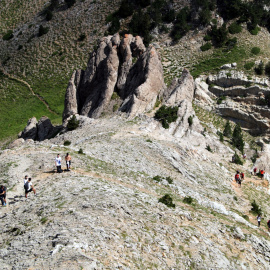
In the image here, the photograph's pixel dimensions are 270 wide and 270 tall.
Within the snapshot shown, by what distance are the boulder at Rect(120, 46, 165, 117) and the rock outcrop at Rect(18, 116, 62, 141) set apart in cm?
1492

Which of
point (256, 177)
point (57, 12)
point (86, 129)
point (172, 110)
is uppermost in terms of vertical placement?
point (57, 12)

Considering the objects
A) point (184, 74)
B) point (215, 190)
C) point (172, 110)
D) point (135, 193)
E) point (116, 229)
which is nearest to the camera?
point (116, 229)

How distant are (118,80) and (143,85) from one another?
25.2 feet

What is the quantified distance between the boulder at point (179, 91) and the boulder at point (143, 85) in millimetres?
1826

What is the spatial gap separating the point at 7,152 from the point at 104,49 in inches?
1443

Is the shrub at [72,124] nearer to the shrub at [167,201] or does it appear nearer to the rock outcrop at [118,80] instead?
the rock outcrop at [118,80]

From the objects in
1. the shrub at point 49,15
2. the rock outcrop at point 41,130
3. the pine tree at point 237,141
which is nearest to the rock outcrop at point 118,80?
the rock outcrop at point 41,130

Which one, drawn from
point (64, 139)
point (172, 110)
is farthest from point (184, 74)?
point (64, 139)

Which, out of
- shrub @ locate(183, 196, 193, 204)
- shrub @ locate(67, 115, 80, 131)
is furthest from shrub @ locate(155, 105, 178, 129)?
shrub @ locate(183, 196, 193, 204)

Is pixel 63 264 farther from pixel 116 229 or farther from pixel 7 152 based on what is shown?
pixel 7 152

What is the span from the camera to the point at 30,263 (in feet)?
55.0

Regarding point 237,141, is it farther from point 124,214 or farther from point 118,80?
point 124,214

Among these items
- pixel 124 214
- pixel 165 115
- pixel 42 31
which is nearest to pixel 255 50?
pixel 165 115

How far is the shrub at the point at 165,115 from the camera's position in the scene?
53.4 metres
